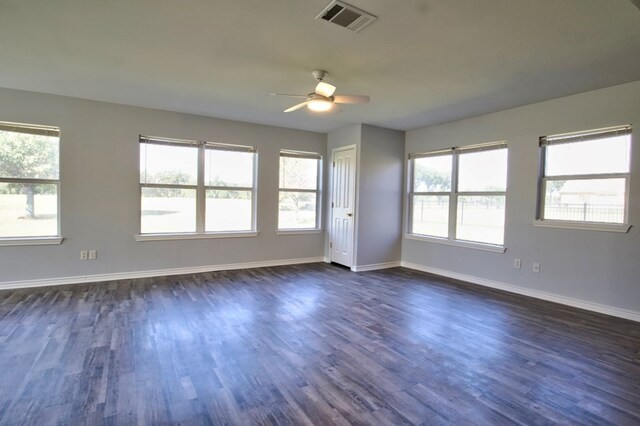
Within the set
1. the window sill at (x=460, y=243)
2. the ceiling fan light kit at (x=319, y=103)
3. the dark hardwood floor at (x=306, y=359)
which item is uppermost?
the ceiling fan light kit at (x=319, y=103)

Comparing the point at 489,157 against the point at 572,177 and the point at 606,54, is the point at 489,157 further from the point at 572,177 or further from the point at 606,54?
the point at 606,54

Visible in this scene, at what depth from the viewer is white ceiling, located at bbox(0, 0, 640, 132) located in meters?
2.25

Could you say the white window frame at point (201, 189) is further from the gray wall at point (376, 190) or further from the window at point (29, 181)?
the gray wall at point (376, 190)

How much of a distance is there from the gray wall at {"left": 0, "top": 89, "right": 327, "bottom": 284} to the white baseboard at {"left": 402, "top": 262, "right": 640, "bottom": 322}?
348 centimetres

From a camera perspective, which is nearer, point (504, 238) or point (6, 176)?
point (6, 176)

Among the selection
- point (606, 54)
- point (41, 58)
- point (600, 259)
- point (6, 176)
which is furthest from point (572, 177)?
point (6, 176)

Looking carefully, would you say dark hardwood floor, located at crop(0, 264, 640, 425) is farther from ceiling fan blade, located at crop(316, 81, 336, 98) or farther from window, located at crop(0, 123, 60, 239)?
ceiling fan blade, located at crop(316, 81, 336, 98)

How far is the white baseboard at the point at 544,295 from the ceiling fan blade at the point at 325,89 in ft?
11.4

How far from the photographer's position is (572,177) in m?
3.97

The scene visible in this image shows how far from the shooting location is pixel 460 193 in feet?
17.1

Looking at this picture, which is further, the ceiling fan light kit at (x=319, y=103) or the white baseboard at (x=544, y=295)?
the white baseboard at (x=544, y=295)

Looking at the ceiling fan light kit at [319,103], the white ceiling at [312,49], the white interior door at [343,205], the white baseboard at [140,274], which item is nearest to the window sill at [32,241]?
the white baseboard at [140,274]

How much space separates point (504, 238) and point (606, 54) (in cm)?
246

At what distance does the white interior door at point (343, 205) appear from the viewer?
5629 millimetres
